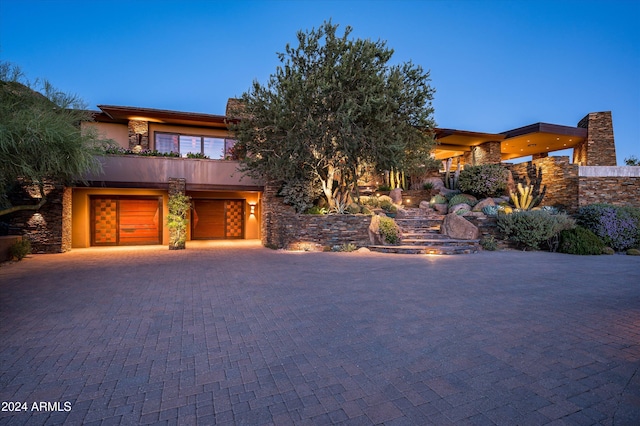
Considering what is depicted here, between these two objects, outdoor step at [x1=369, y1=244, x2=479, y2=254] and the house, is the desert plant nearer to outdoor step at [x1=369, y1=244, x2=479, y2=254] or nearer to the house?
outdoor step at [x1=369, y1=244, x2=479, y2=254]

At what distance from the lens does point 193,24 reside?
69.0 m

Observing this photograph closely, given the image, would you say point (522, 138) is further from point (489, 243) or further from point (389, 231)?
point (389, 231)

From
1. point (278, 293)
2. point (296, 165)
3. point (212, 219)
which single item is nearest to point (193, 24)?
point (212, 219)

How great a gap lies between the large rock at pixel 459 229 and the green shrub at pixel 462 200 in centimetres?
350

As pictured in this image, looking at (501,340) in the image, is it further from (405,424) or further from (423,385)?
(405,424)

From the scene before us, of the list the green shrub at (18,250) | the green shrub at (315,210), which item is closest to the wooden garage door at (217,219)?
the green shrub at (315,210)

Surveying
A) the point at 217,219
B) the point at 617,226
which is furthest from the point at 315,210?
the point at 617,226

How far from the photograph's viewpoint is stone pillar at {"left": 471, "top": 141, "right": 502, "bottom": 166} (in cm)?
2239

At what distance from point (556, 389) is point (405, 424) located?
1598 mm

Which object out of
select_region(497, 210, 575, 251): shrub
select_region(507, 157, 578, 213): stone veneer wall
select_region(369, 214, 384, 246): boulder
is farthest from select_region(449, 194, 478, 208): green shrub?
select_region(369, 214, 384, 246): boulder

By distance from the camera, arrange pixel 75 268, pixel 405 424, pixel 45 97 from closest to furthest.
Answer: pixel 405 424
pixel 45 97
pixel 75 268

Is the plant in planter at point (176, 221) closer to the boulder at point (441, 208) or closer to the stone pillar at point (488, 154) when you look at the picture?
the boulder at point (441, 208)

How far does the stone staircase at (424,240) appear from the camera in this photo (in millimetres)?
12102

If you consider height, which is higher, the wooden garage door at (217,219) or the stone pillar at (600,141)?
the stone pillar at (600,141)
